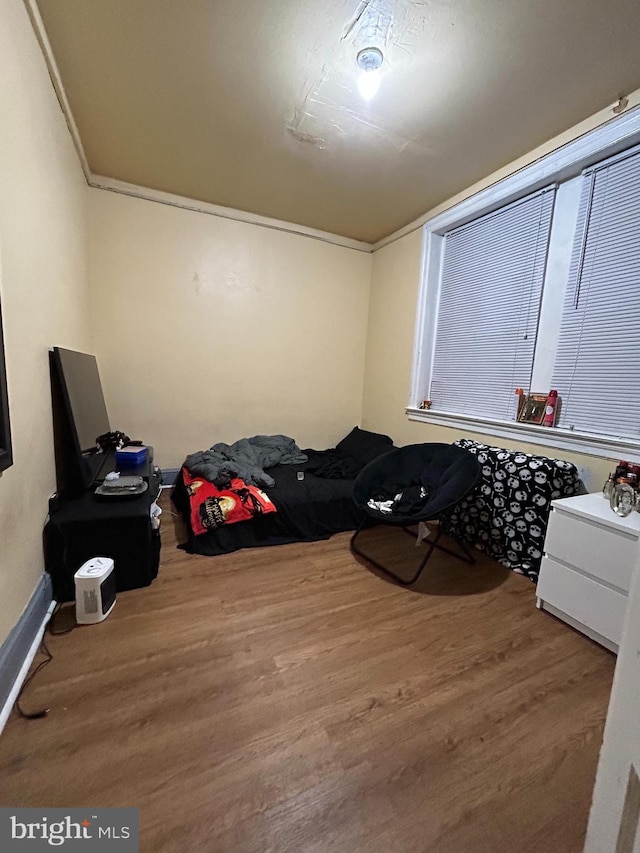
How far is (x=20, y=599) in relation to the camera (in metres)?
1.30

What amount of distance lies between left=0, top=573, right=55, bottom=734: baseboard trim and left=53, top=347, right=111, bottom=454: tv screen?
77cm

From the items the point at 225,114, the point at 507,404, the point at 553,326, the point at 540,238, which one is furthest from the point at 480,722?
the point at 225,114

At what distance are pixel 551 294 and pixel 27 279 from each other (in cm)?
291

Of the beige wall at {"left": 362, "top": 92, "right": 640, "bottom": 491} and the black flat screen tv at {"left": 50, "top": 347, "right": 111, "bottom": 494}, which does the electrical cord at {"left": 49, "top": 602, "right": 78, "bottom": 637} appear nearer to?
the black flat screen tv at {"left": 50, "top": 347, "right": 111, "bottom": 494}

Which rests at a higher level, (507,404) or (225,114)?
(225,114)

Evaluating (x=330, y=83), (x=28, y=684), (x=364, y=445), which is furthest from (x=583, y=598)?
(x=330, y=83)

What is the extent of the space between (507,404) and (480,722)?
77.8 inches

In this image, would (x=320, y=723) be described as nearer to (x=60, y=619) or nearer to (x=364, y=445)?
(x=60, y=619)

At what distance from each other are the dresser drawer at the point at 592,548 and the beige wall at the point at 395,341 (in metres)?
0.91

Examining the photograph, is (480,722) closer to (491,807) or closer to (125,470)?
(491,807)

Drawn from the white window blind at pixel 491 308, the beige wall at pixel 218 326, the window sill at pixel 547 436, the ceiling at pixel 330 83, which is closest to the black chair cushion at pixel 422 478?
the window sill at pixel 547 436

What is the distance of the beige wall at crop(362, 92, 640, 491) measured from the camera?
122 inches

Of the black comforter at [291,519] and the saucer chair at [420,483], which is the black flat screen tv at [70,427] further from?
the saucer chair at [420,483]

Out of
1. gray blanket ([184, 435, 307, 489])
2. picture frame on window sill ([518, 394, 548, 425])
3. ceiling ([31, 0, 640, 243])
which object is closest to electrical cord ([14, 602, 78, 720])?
gray blanket ([184, 435, 307, 489])
